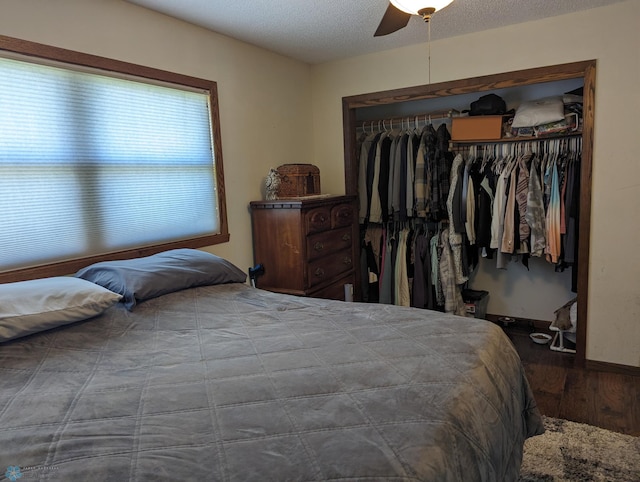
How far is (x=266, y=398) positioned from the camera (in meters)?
1.21

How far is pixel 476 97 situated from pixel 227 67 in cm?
232

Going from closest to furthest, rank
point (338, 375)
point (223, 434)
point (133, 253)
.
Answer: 1. point (223, 434)
2. point (338, 375)
3. point (133, 253)

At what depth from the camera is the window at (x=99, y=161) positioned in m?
1.98

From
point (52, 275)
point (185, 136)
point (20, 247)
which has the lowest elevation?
point (52, 275)

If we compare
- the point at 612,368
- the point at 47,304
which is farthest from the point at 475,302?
the point at 47,304

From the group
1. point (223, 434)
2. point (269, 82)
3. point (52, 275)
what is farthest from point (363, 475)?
point (269, 82)

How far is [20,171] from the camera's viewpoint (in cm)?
198

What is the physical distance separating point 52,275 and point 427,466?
194 centimetres

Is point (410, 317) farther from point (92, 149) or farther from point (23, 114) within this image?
point (23, 114)

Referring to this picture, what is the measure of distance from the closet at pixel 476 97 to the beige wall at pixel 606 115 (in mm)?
46

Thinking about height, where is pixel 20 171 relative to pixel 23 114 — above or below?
below

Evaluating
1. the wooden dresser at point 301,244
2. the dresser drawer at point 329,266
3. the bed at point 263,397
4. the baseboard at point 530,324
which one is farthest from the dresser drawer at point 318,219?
the baseboard at point 530,324

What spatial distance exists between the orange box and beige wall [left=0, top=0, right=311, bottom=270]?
131 cm

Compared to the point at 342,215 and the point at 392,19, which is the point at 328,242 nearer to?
the point at 342,215
